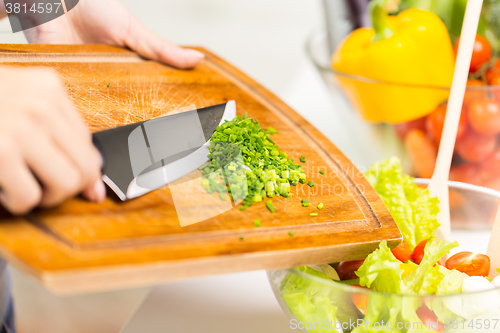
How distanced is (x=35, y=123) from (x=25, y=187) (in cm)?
6

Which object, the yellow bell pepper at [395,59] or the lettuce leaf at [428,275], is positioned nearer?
the lettuce leaf at [428,275]

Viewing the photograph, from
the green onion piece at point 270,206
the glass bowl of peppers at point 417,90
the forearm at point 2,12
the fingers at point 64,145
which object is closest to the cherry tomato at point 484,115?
the glass bowl of peppers at point 417,90

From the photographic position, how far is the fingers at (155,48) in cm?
92

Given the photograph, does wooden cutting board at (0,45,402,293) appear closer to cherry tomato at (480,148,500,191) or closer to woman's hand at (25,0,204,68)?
woman's hand at (25,0,204,68)

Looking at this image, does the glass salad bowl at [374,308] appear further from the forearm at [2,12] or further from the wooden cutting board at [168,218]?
the forearm at [2,12]

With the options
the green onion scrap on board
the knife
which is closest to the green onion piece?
the green onion scrap on board

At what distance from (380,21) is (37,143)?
0.85 metres

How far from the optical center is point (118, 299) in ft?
3.11

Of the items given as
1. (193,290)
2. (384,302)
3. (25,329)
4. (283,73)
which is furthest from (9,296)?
(283,73)

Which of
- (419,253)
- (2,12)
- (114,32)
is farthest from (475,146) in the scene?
(2,12)

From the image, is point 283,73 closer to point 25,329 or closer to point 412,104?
point 412,104

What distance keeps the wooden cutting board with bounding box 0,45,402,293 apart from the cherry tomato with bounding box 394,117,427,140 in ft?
0.86

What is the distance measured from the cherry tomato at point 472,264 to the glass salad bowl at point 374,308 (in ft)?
0.15

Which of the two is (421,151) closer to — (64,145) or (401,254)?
(401,254)
